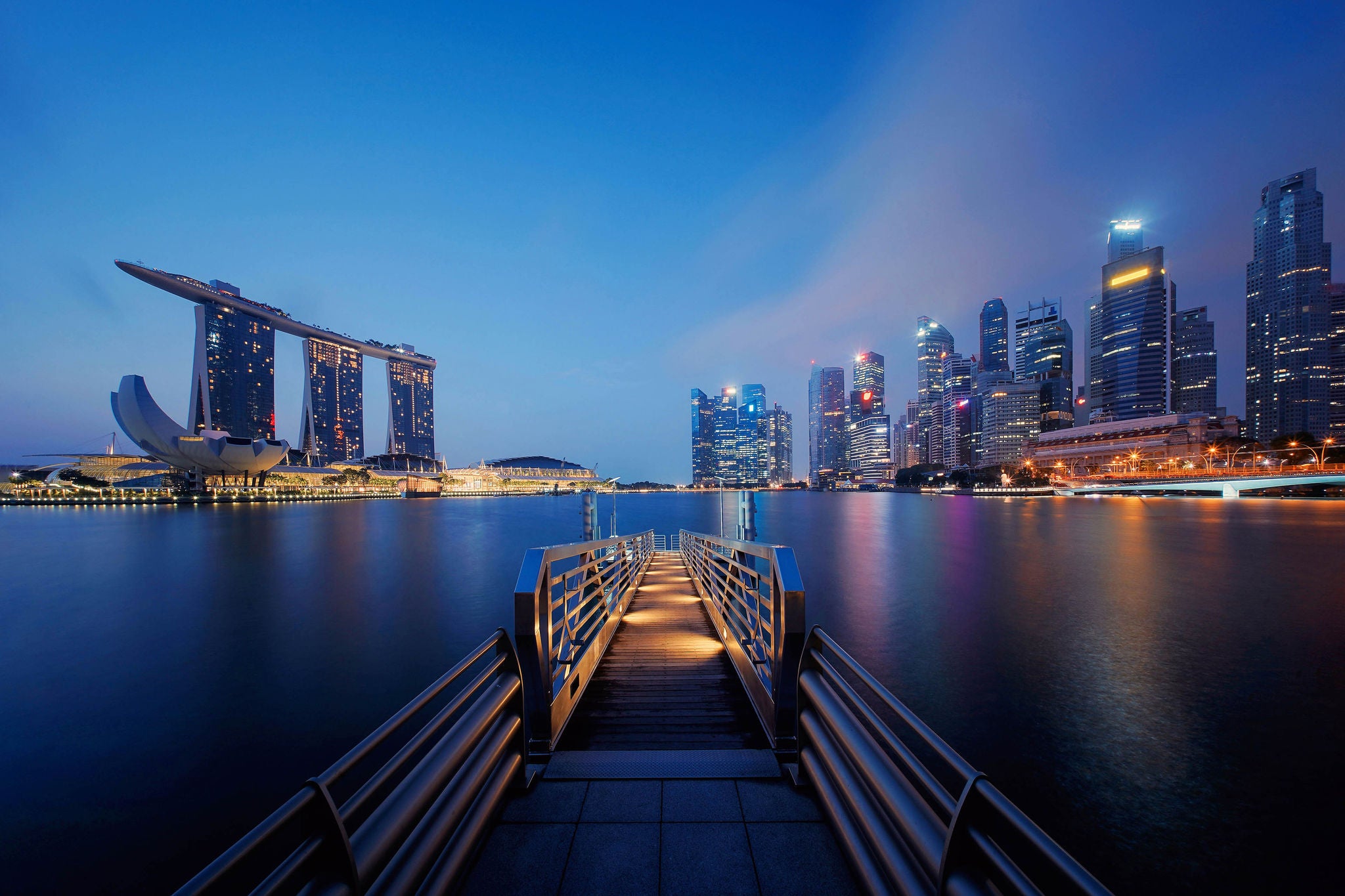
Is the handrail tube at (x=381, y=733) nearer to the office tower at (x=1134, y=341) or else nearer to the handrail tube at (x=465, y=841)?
the handrail tube at (x=465, y=841)

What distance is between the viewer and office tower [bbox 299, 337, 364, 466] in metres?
170

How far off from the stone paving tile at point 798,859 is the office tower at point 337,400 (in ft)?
617

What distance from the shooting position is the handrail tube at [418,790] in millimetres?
1841

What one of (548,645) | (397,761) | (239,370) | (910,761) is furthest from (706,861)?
(239,370)

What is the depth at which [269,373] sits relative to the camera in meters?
141

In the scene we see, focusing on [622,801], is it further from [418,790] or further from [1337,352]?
[1337,352]

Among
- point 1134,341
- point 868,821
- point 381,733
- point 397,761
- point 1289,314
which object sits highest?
point 1289,314

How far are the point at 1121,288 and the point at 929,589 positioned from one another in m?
189

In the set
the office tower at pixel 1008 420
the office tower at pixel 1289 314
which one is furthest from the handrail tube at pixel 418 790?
the office tower at pixel 1289 314

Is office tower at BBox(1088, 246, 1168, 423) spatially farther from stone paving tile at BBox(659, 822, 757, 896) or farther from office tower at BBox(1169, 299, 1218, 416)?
stone paving tile at BBox(659, 822, 757, 896)

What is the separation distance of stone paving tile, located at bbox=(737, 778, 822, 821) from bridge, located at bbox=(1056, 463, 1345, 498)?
92.5 meters

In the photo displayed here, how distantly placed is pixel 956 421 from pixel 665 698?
19655 centimetres

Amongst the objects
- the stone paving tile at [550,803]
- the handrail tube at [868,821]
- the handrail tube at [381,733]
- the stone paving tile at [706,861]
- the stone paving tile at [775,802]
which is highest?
the handrail tube at [381,733]

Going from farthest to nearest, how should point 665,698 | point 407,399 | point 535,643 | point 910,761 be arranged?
1. point 407,399
2. point 665,698
3. point 535,643
4. point 910,761
